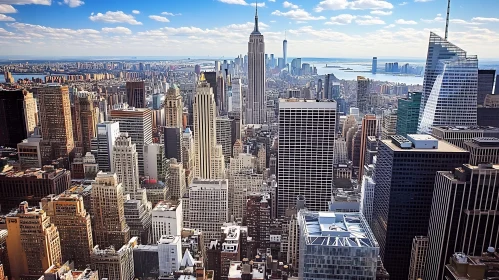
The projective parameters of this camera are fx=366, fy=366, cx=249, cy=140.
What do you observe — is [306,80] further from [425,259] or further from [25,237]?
[25,237]

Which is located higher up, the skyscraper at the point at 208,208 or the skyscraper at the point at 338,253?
the skyscraper at the point at 338,253

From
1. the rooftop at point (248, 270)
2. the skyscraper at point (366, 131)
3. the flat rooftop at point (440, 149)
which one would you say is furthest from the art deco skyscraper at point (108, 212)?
the skyscraper at point (366, 131)

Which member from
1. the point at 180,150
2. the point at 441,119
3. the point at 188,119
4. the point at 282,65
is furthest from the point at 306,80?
the point at 441,119

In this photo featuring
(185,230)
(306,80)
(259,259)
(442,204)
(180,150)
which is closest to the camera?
(442,204)

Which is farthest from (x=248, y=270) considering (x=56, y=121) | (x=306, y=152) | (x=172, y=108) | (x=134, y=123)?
(x=172, y=108)

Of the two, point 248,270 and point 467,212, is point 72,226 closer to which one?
point 248,270

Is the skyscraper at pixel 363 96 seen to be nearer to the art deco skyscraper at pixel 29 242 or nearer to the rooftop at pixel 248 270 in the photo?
the rooftop at pixel 248 270

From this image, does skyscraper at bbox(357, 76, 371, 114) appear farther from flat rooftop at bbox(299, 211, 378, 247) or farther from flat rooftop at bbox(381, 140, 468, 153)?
flat rooftop at bbox(299, 211, 378, 247)
